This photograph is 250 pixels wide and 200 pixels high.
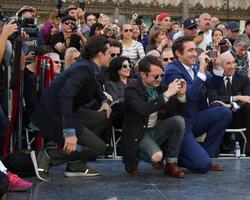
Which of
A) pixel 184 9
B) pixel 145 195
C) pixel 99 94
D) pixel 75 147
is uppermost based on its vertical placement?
Result: pixel 184 9

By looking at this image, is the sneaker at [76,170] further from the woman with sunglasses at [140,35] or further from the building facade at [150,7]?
the building facade at [150,7]

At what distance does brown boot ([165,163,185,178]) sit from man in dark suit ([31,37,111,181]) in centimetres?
77

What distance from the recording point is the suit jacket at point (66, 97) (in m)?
5.91

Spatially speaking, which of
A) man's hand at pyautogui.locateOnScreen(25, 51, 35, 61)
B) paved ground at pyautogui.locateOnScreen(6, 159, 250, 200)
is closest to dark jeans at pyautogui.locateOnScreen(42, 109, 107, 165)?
paved ground at pyautogui.locateOnScreen(6, 159, 250, 200)

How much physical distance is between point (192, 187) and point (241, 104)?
8.70ft

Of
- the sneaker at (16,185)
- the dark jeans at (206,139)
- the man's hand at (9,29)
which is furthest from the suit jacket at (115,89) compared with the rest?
the sneaker at (16,185)

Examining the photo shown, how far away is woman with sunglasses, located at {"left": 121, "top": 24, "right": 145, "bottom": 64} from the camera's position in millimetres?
9750

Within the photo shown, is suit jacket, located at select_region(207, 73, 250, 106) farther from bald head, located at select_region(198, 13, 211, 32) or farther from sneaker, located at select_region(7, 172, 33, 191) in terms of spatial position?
sneaker, located at select_region(7, 172, 33, 191)

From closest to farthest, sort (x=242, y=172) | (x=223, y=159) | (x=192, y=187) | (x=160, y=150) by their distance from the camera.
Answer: (x=192, y=187) → (x=160, y=150) → (x=242, y=172) → (x=223, y=159)

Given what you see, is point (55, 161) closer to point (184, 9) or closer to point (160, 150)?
point (160, 150)

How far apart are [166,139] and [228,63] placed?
6.66 ft

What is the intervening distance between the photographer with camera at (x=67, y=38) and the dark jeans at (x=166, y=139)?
3.29 m

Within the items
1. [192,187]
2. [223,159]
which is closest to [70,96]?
[192,187]

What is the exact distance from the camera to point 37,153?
647cm
